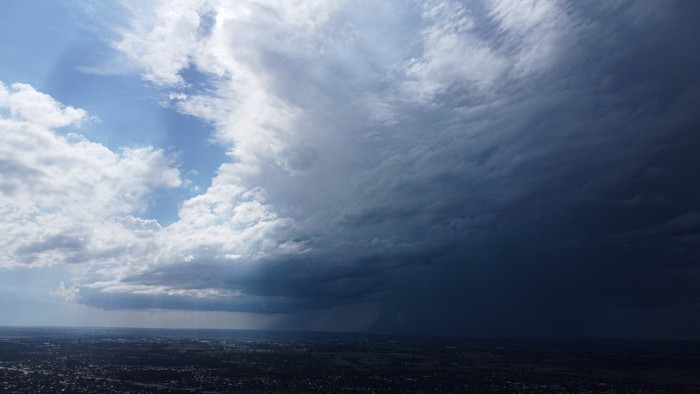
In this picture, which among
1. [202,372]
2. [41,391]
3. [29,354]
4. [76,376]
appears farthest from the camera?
[29,354]

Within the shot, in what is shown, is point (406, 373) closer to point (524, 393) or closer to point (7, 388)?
point (524, 393)

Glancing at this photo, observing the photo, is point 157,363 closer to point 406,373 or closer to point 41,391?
point 41,391

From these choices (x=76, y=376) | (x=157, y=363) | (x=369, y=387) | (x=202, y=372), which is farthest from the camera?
(x=157, y=363)

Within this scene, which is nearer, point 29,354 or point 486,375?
point 486,375

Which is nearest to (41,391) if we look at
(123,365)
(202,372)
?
(202,372)

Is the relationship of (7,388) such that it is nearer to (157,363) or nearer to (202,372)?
(202,372)

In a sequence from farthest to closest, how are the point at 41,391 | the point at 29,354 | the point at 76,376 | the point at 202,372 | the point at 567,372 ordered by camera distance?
the point at 29,354, the point at 567,372, the point at 202,372, the point at 76,376, the point at 41,391

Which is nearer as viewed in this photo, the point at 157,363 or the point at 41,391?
the point at 41,391

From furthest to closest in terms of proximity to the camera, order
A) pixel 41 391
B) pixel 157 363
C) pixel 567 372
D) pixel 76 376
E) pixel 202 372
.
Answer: pixel 157 363, pixel 567 372, pixel 202 372, pixel 76 376, pixel 41 391

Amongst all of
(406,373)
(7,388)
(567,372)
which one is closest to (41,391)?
(7,388)
